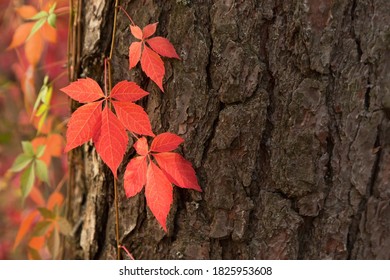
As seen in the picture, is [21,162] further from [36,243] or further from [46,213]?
[36,243]

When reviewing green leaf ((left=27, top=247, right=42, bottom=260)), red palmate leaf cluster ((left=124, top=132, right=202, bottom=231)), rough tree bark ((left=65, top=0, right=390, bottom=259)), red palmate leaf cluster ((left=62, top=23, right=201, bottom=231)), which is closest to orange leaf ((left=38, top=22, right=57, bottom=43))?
rough tree bark ((left=65, top=0, right=390, bottom=259))

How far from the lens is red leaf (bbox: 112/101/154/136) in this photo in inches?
37.5

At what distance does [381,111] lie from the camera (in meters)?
1.03

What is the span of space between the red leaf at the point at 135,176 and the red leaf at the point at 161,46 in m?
0.23

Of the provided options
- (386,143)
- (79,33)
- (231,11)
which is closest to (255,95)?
(231,11)

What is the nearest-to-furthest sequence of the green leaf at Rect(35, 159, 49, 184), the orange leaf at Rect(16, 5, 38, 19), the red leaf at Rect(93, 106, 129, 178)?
the red leaf at Rect(93, 106, 129, 178)
the green leaf at Rect(35, 159, 49, 184)
the orange leaf at Rect(16, 5, 38, 19)

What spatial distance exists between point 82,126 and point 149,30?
0.25 meters

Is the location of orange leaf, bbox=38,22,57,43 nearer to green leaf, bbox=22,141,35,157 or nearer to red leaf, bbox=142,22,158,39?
green leaf, bbox=22,141,35,157

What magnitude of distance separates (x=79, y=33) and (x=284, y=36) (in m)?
0.54

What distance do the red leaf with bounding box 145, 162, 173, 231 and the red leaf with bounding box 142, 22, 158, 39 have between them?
0.93ft

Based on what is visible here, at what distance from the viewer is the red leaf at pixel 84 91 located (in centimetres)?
96

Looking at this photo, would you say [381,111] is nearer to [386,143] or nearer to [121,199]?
[386,143]

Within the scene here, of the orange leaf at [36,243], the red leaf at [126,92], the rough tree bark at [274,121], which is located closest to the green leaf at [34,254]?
the orange leaf at [36,243]

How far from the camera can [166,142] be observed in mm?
991
